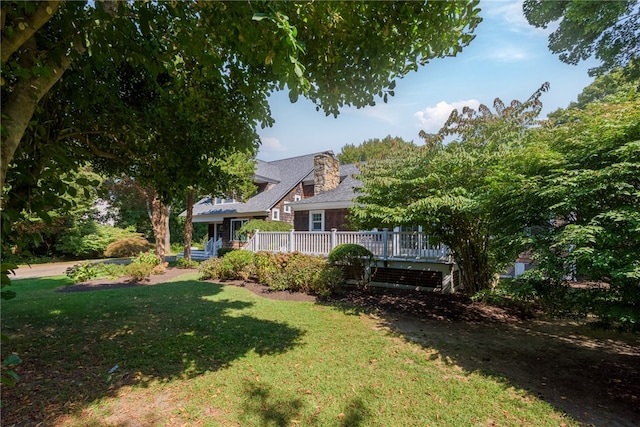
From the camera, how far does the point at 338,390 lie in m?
3.73

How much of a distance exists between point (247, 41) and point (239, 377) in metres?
3.99

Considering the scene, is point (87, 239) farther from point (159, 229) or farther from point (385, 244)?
point (385, 244)

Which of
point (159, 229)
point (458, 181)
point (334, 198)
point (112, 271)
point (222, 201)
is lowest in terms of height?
point (112, 271)

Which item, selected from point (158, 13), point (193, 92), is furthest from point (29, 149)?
point (193, 92)

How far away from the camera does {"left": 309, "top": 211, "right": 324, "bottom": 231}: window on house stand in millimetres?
17014

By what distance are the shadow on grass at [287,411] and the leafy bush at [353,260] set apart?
21.5ft

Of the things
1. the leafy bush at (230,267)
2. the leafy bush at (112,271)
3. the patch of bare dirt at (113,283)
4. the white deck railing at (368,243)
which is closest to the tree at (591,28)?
the white deck railing at (368,243)

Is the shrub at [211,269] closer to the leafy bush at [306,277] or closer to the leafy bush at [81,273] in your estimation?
the leafy bush at [306,277]

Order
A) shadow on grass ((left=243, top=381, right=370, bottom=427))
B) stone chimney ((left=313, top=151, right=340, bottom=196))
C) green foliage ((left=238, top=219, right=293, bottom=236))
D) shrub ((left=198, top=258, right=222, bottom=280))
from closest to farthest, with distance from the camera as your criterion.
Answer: shadow on grass ((left=243, top=381, right=370, bottom=427)), shrub ((left=198, top=258, right=222, bottom=280)), green foliage ((left=238, top=219, right=293, bottom=236)), stone chimney ((left=313, top=151, right=340, bottom=196))

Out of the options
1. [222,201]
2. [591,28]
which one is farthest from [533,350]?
[222,201]

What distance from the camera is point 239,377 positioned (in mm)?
4039

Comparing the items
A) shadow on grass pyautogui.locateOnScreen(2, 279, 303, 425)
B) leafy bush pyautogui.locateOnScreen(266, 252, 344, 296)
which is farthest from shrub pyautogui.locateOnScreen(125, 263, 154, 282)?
leafy bush pyautogui.locateOnScreen(266, 252, 344, 296)

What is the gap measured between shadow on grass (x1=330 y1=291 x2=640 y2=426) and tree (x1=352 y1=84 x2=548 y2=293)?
4.91 ft

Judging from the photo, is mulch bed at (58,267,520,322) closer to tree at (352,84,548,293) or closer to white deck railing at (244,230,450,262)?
tree at (352,84,548,293)
